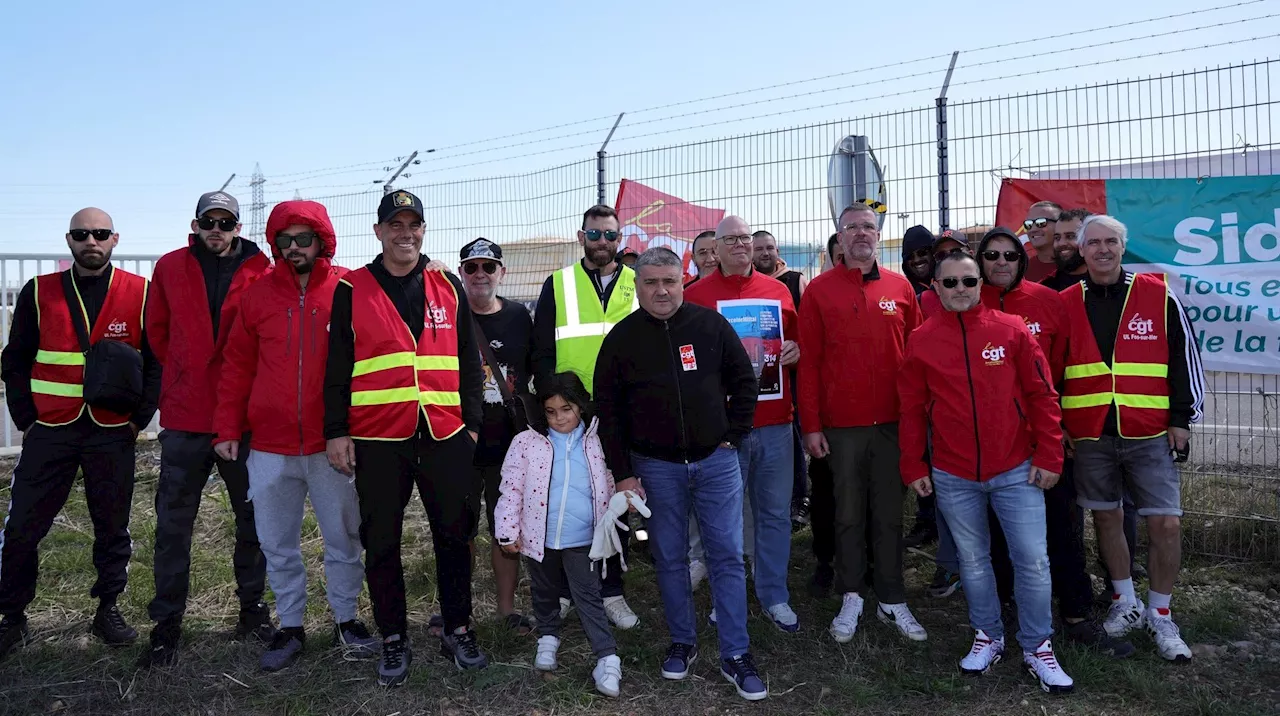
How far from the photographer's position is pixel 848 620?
461 centimetres

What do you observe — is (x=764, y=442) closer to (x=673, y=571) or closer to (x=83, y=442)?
(x=673, y=571)

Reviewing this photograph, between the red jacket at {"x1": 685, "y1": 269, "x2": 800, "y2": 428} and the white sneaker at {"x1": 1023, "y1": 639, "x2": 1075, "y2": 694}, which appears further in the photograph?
the red jacket at {"x1": 685, "y1": 269, "x2": 800, "y2": 428}

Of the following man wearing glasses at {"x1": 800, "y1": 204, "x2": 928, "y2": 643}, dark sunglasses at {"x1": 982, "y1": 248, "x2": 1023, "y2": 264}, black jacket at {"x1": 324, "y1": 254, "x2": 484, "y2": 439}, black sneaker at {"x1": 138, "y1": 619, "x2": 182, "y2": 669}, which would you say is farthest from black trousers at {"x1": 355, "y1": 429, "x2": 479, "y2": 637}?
Answer: dark sunglasses at {"x1": 982, "y1": 248, "x2": 1023, "y2": 264}

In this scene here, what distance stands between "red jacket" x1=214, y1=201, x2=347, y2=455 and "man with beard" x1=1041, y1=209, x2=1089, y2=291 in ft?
12.9

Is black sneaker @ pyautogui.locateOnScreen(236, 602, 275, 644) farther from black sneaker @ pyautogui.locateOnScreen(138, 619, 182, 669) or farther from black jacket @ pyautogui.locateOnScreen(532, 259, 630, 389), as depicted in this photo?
black jacket @ pyautogui.locateOnScreen(532, 259, 630, 389)

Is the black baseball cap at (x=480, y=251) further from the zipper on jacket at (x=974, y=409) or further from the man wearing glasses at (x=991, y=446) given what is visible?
the zipper on jacket at (x=974, y=409)

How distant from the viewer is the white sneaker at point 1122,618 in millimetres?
4430

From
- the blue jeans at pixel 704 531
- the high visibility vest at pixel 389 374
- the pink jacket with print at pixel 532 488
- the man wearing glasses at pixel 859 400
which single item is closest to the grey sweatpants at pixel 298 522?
the high visibility vest at pixel 389 374

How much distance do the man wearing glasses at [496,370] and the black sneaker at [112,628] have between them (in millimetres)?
1997

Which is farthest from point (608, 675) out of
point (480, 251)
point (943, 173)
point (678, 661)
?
point (943, 173)

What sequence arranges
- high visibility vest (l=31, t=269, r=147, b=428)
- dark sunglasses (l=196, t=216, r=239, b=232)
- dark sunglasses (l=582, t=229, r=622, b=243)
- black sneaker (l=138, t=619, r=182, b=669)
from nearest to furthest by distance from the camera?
black sneaker (l=138, t=619, r=182, b=669) < dark sunglasses (l=196, t=216, r=239, b=232) < high visibility vest (l=31, t=269, r=147, b=428) < dark sunglasses (l=582, t=229, r=622, b=243)

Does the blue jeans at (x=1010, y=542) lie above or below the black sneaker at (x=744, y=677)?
above

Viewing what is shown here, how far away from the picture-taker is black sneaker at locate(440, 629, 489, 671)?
423 cm

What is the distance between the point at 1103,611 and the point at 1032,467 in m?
1.37
